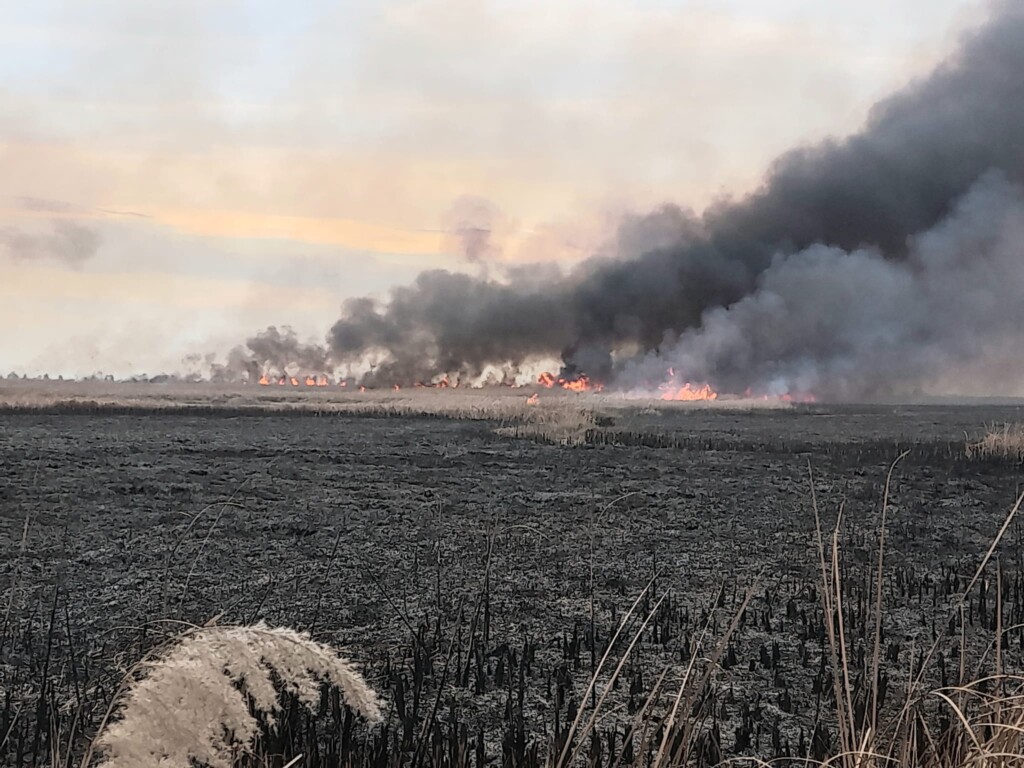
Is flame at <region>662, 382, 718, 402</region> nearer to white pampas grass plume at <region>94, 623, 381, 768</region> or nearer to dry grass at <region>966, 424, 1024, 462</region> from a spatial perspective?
dry grass at <region>966, 424, 1024, 462</region>

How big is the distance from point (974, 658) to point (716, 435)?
18.2 meters

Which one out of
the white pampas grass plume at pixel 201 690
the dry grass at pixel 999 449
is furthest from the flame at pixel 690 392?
the white pampas grass plume at pixel 201 690

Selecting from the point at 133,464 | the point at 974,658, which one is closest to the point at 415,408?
the point at 133,464

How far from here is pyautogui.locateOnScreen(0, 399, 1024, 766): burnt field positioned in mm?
4875

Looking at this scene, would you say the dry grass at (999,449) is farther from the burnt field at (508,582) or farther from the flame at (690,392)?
the flame at (690,392)

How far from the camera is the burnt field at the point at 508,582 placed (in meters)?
4.88

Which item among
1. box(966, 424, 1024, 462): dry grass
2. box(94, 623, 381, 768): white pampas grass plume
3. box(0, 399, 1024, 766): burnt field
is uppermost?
box(94, 623, 381, 768): white pampas grass plume

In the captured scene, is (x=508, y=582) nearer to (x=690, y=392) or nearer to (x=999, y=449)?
(x=999, y=449)

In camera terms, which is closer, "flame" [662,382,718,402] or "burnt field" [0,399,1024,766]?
"burnt field" [0,399,1024,766]

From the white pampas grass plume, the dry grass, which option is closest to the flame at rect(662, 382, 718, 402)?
the dry grass

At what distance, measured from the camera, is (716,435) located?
2433 cm

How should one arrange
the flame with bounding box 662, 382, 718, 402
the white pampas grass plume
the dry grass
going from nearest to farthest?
the white pampas grass plume
the dry grass
the flame with bounding box 662, 382, 718, 402

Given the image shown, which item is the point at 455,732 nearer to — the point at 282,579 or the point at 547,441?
the point at 282,579

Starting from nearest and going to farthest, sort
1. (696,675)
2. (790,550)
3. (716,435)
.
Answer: (696,675) < (790,550) < (716,435)
